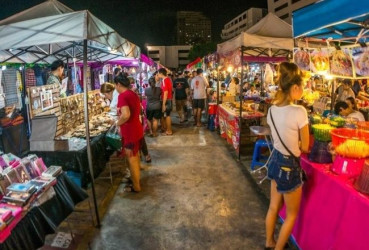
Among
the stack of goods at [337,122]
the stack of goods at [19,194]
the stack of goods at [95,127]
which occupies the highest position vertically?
the stack of goods at [337,122]

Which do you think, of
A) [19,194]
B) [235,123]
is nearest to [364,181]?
[19,194]

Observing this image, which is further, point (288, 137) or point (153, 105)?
point (153, 105)

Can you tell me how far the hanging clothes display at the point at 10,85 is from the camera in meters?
7.99

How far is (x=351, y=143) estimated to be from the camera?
2.74m

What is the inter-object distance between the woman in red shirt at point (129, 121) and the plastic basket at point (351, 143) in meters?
3.13

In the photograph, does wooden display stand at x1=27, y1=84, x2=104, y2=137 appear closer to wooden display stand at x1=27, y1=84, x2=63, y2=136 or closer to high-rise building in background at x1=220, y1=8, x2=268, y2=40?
wooden display stand at x1=27, y1=84, x2=63, y2=136

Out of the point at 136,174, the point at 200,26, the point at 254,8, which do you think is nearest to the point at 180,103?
the point at 136,174

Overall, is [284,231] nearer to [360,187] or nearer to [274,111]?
[360,187]

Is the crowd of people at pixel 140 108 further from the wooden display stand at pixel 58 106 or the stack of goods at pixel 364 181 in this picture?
the stack of goods at pixel 364 181

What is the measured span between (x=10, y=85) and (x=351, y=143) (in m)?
8.68

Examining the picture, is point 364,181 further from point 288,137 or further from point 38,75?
point 38,75

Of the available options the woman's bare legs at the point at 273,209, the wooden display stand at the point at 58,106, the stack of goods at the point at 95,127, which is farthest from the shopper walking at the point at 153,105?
the woman's bare legs at the point at 273,209

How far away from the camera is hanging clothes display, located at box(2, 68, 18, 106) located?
799 centimetres

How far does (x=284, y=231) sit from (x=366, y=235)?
93 cm
